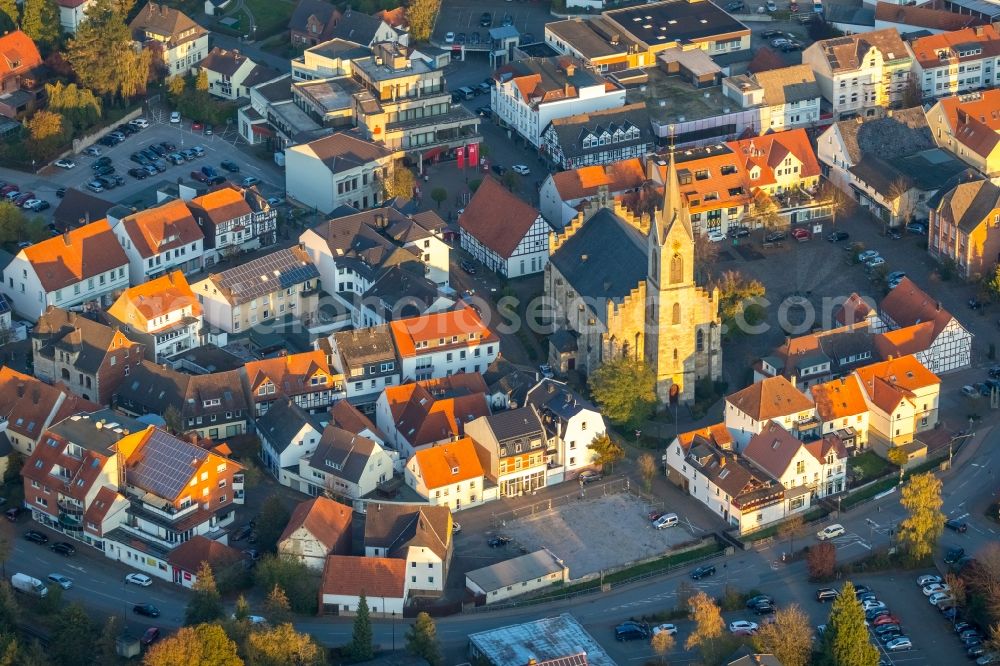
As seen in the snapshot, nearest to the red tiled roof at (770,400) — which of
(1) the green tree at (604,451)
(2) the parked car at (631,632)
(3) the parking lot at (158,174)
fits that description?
(1) the green tree at (604,451)

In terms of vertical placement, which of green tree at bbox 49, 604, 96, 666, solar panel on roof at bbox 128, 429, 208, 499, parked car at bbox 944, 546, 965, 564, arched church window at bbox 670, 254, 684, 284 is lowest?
parked car at bbox 944, 546, 965, 564

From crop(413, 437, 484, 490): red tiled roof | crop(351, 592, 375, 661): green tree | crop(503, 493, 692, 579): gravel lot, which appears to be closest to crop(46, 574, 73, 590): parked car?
crop(351, 592, 375, 661): green tree

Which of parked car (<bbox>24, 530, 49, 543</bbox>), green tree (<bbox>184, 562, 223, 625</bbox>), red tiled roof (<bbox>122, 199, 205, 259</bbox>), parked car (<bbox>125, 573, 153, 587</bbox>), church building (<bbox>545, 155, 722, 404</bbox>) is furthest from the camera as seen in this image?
red tiled roof (<bbox>122, 199, 205, 259</bbox>)

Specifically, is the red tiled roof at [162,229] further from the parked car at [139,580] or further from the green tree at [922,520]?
the green tree at [922,520]

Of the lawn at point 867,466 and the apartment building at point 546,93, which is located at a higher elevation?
the apartment building at point 546,93

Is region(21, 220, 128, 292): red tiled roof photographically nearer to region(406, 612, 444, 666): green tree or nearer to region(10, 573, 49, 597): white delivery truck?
region(10, 573, 49, 597): white delivery truck

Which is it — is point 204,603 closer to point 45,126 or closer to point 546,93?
point 45,126

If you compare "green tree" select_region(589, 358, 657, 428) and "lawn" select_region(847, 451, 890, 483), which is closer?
"lawn" select_region(847, 451, 890, 483)
